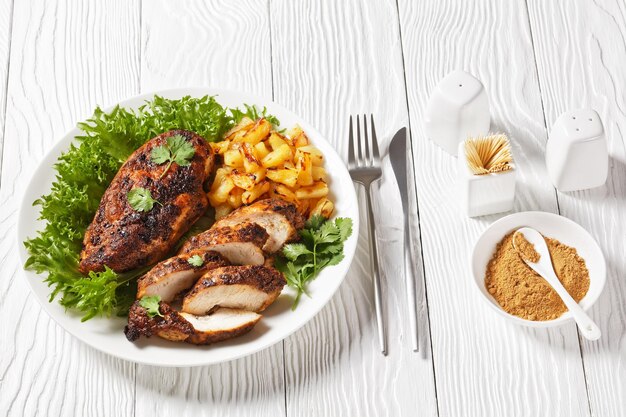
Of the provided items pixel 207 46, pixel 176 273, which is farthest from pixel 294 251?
pixel 207 46

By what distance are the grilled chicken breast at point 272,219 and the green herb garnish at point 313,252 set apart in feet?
0.16

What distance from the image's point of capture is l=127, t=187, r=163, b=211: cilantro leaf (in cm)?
303

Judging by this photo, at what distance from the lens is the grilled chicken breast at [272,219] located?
309 cm

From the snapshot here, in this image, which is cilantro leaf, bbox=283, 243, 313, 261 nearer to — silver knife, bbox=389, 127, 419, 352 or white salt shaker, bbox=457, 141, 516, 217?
silver knife, bbox=389, 127, 419, 352

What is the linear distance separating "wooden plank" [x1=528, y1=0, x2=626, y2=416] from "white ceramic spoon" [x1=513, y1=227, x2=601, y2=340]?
0.69 feet

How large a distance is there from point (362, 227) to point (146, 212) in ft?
3.09

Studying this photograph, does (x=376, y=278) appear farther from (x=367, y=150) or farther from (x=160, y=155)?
(x=160, y=155)

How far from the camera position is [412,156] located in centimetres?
363

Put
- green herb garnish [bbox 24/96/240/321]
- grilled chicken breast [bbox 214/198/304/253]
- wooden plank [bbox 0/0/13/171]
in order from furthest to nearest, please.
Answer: wooden plank [bbox 0/0/13/171] < grilled chicken breast [bbox 214/198/304/253] < green herb garnish [bbox 24/96/240/321]

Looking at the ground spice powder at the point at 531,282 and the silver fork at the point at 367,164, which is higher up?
the silver fork at the point at 367,164

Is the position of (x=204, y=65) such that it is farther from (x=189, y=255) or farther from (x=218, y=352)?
(x=218, y=352)

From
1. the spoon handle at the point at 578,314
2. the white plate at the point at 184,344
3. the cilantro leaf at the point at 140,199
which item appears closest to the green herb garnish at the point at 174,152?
Result: the cilantro leaf at the point at 140,199

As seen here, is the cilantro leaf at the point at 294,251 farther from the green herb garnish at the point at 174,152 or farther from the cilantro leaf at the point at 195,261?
the green herb garnish at the point at 174,152

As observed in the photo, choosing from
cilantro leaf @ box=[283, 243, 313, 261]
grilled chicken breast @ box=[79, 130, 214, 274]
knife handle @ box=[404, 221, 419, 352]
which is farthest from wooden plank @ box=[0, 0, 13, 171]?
knife handle @ box=[404, 221, 419, 352]
